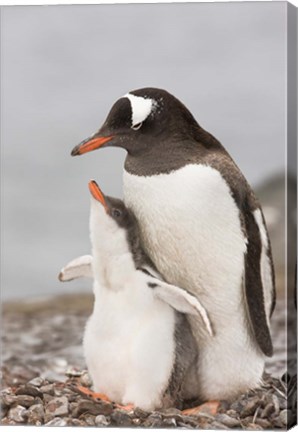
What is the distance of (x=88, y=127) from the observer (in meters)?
4.29

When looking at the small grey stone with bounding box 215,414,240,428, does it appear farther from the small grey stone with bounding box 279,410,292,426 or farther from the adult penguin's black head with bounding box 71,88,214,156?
the adult penguin's black head with bounding box 71,88,214,156

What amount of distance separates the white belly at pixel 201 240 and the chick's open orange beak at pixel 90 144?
11 cm

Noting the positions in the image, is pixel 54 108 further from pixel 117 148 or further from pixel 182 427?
pixel 182 427

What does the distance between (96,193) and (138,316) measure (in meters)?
0.36

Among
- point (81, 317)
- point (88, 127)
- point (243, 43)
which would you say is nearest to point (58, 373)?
point (81, 317)

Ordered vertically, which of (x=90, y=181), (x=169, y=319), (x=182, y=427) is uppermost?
(x=90, y=181)

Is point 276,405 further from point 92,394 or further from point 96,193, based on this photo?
point 96,193

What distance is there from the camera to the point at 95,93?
4285 mm

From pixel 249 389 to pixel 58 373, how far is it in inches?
23.0

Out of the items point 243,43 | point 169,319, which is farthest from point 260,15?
point 169,319

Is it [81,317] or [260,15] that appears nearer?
[260,15]

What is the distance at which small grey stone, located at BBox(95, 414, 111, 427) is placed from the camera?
4238 mm

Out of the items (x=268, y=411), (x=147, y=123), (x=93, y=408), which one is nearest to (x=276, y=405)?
(x=268, y=411)

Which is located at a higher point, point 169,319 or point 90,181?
point 90,181
